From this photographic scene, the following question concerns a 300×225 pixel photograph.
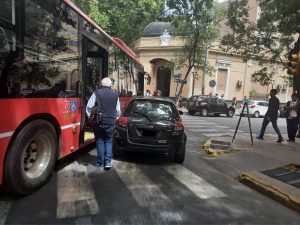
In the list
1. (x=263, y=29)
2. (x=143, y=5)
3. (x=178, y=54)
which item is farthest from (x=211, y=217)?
(x=178, y=54)

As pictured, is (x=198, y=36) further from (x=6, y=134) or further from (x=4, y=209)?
(x=4, y=209)

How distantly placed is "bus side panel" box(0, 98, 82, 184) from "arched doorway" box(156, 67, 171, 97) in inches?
1270

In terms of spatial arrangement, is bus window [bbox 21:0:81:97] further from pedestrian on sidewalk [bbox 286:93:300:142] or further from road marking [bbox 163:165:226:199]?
pedestrian on sidewalk [bbox 286:93:300:142]

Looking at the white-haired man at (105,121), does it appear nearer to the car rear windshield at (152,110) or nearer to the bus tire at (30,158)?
the car rear windshield at (152,110)

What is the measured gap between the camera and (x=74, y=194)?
5531 millimetres

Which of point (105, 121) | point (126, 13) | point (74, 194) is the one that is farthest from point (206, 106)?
point (74, 194)

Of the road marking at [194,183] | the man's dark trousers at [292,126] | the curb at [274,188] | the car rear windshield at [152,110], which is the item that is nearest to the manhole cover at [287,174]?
the curb at [274,188]

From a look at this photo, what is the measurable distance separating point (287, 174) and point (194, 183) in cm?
237

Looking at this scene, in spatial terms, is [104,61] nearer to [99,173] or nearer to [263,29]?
[99,173]

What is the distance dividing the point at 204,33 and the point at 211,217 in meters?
27.0

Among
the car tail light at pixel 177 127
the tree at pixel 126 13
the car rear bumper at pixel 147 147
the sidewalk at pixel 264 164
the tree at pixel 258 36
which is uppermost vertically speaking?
the tree at pixel 126 13

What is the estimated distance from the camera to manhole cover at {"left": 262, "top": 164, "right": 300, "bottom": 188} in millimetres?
7158

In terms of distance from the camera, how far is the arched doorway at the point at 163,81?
129ft

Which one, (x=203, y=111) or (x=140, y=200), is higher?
(x=140, y=200)
